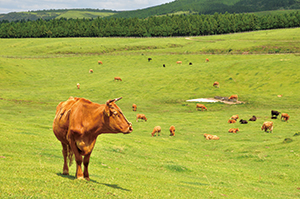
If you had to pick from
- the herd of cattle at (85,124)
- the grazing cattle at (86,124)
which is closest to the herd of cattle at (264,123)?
the herd of cattle at (85,124)

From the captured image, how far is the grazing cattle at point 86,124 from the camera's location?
11.6 m

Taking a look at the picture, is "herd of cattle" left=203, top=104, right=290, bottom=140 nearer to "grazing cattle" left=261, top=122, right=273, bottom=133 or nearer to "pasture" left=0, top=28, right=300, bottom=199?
"grazing cattle" left=261, top=122, right=273, bottom=133

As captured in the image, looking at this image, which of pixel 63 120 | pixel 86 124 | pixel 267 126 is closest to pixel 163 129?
pixel 267 126

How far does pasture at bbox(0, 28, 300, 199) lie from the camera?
1465cm

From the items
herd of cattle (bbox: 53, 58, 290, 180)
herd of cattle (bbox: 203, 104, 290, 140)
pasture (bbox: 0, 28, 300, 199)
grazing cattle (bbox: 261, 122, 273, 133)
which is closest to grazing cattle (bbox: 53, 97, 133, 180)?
herd of cattle (bbox: 53, 58, 290, 180)

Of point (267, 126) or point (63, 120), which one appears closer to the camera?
point (63, 120)

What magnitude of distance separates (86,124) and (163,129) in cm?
3155

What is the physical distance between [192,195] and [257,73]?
7053 cm

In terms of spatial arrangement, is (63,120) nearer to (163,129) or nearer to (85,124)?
(85,124)

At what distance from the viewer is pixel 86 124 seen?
11.7 metres

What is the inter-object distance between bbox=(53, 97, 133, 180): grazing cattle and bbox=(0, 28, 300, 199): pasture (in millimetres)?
1378

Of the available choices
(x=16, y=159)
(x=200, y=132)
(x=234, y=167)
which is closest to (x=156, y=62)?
(x=200, y=132)

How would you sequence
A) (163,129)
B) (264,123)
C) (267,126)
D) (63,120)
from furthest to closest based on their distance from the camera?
(163,129), (264,123), (267,126), (63,120)

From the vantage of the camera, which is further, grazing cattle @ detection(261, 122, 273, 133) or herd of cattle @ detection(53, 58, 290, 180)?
grazing cattle @ detection(261, 122, 273, 133)
